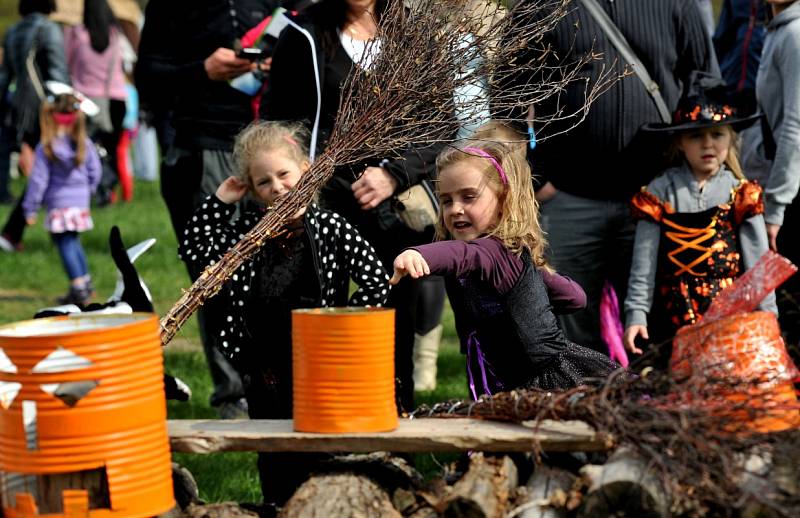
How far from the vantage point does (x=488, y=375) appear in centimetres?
424

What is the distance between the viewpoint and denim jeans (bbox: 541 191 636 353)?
523 cm

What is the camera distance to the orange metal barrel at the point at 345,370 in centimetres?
342

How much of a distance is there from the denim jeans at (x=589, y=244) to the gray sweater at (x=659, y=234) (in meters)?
0.12

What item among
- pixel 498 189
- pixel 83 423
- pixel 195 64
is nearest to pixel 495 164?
pixel 498 189

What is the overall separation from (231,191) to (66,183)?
225 inches

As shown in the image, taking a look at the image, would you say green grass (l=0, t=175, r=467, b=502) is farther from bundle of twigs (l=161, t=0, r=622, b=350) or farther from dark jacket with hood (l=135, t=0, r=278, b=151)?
dark jacket with hood (l=135, t=0, r=278, b=151)

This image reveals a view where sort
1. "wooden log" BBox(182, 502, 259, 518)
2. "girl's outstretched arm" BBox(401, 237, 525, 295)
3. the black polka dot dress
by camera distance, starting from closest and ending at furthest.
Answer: "wooden log" BBox(182, 502, 259, 518)
"girl's outstretched arm" BBox(401, 237, 525, 295)
the black polka dot dress

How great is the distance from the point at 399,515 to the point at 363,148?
1.39m

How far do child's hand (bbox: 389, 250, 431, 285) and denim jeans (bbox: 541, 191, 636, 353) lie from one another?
1623 mm

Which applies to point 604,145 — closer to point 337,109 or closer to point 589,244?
point 589,244

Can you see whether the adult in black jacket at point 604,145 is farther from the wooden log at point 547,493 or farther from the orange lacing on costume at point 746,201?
the wooden log at point 547,493

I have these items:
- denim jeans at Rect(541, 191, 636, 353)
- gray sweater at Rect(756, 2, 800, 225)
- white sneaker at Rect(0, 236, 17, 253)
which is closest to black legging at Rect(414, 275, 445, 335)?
denim jeans at Rect(541, 191, 636, 353)

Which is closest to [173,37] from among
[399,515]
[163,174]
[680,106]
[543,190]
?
[163,174]

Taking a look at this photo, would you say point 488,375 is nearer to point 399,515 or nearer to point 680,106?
point 399,515
